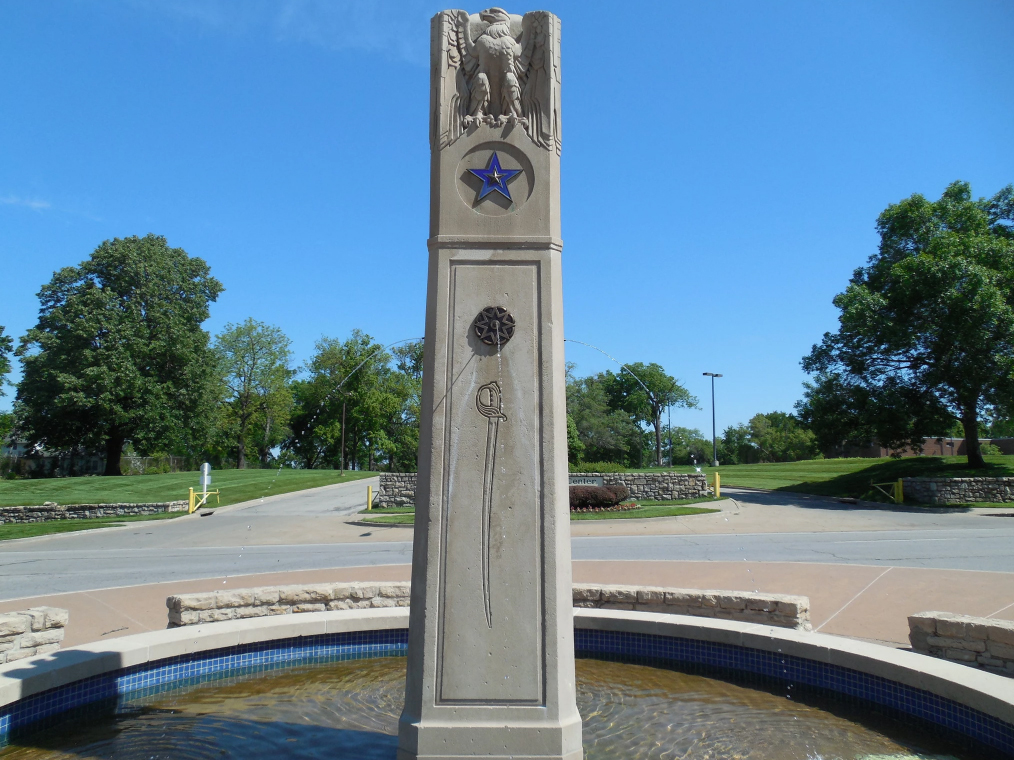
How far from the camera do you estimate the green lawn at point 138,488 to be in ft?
106

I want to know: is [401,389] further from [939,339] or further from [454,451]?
[454,451]

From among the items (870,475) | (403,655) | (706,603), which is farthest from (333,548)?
(870,475)

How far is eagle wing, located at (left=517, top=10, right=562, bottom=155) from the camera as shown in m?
5.04

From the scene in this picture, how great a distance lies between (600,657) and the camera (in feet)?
22.8

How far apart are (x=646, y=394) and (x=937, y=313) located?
6342 centimetres

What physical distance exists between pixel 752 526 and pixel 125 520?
72.1 feet

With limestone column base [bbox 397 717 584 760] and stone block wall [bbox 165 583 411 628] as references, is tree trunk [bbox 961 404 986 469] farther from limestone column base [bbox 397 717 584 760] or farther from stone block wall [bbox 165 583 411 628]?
limestone column base [bbox 397 717 584 760]

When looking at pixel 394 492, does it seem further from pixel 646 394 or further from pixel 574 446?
pixel 646 394

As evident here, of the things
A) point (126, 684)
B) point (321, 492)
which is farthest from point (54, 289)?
point (126, 684)

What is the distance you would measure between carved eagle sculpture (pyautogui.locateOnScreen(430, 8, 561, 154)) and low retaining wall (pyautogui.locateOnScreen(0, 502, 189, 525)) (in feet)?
91.4

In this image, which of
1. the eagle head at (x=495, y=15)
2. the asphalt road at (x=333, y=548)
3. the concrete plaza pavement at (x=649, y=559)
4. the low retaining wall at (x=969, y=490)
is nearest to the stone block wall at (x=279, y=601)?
the concrete plaza pavement at (x=649, y=559)

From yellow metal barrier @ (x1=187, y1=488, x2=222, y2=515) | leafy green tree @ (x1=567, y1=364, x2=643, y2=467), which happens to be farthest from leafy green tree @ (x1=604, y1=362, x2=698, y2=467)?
yellow metal barrier @ (x1=187, y1=488, x2=222, y2=515)

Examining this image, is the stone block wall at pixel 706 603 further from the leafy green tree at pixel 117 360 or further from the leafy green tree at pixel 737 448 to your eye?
the leafy green tree at pixel 737 448

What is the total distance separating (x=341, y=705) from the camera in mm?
5695
